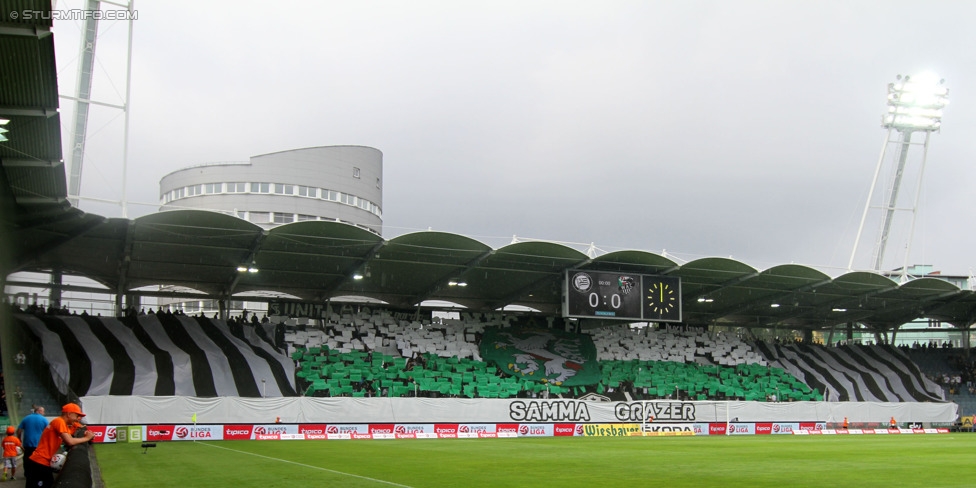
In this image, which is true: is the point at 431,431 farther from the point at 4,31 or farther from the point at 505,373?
the point at 4,31

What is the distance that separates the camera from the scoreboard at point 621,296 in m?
42.8

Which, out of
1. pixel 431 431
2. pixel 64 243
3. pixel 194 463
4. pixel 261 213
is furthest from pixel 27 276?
pixel 261 213

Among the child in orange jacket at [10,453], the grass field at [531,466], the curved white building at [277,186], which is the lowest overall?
the grass field at [531,466]

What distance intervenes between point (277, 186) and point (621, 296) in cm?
4625

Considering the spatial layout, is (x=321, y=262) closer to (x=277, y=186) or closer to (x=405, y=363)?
(x=405, y=363)

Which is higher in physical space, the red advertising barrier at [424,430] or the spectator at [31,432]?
the spectator at [31,432]

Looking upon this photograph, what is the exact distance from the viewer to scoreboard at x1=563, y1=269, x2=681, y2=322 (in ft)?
140

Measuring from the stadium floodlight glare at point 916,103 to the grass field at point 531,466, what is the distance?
32548 mm

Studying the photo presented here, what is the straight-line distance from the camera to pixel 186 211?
32.9 meters

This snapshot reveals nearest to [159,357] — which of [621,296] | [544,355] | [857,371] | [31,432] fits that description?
[544,355]

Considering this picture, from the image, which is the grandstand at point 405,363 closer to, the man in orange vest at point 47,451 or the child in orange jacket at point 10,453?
the child in orange jacket at point 10,453

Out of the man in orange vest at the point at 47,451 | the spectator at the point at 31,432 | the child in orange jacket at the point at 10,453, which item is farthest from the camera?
the child in orange jacket at the point at 10,453

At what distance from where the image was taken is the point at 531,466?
19.6 meters

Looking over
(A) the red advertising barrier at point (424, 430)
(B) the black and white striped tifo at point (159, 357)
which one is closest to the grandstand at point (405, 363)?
(B) the black and white striped tifo at point (159, 357)
